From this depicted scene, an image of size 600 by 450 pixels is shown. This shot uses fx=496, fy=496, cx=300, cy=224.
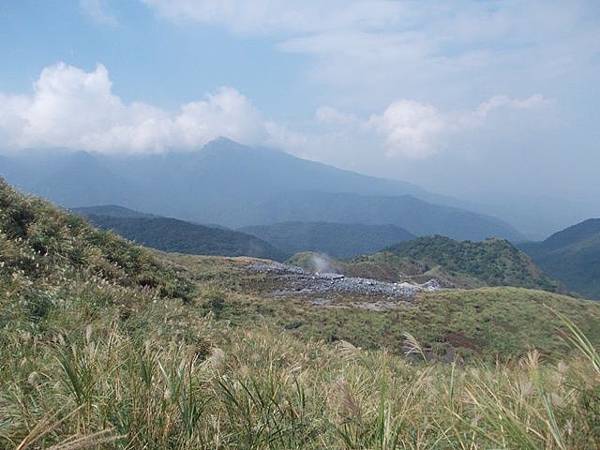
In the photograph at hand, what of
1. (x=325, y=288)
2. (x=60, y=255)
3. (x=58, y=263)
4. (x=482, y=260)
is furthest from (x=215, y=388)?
(x=482, y=260)

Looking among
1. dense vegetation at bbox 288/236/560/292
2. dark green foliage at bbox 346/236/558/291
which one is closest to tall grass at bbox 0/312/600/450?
dense vegetation at bbox 288/236/560/292

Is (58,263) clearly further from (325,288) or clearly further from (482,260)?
(482,260)

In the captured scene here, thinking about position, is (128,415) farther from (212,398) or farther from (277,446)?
(277,446)

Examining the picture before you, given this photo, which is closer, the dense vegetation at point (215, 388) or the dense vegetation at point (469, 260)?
the dense vegetation at point (215, 388)

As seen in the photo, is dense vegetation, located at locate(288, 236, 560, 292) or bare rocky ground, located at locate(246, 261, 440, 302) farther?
dense vegetation, located at locate(288, 236, 560, 292)

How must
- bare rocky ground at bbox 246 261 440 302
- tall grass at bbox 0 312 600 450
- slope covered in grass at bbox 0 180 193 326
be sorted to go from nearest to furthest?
tall grass at bbox 0 312 600 450
slope covered in grass at bbox 0 180 193 326
bare rocky ground at bbox 246 261 440 302

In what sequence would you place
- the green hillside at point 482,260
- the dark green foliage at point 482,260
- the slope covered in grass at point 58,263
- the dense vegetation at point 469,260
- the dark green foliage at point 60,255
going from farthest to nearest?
the green hillside at point 482,260 < the dark green foliage at point 482,260 < the dense vegetation at point 469,260 < the dark green foliage at point 60,255 < the slope covered in grass at point 58,263

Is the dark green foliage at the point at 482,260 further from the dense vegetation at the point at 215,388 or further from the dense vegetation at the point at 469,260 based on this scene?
the dense vegetation at the point at 215,388

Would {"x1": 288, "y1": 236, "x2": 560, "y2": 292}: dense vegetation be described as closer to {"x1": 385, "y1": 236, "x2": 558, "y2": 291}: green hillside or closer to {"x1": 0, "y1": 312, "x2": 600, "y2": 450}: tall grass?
{"x1": 385, "y1": 236, "x2": 558, "y2": 291}: green hillside

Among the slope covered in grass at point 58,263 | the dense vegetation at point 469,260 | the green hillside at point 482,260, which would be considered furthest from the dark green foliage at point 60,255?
the green hillside at point 482,260

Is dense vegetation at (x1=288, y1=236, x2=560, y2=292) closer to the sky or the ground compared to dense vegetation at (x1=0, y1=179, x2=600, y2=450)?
closer to the ground

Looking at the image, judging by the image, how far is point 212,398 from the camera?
3.22 m

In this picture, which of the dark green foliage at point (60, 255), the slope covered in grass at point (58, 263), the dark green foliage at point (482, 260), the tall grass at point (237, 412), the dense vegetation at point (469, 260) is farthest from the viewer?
the dark green foliage at point (482, 260)

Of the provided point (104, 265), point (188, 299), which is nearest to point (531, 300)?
point (188, 299)
